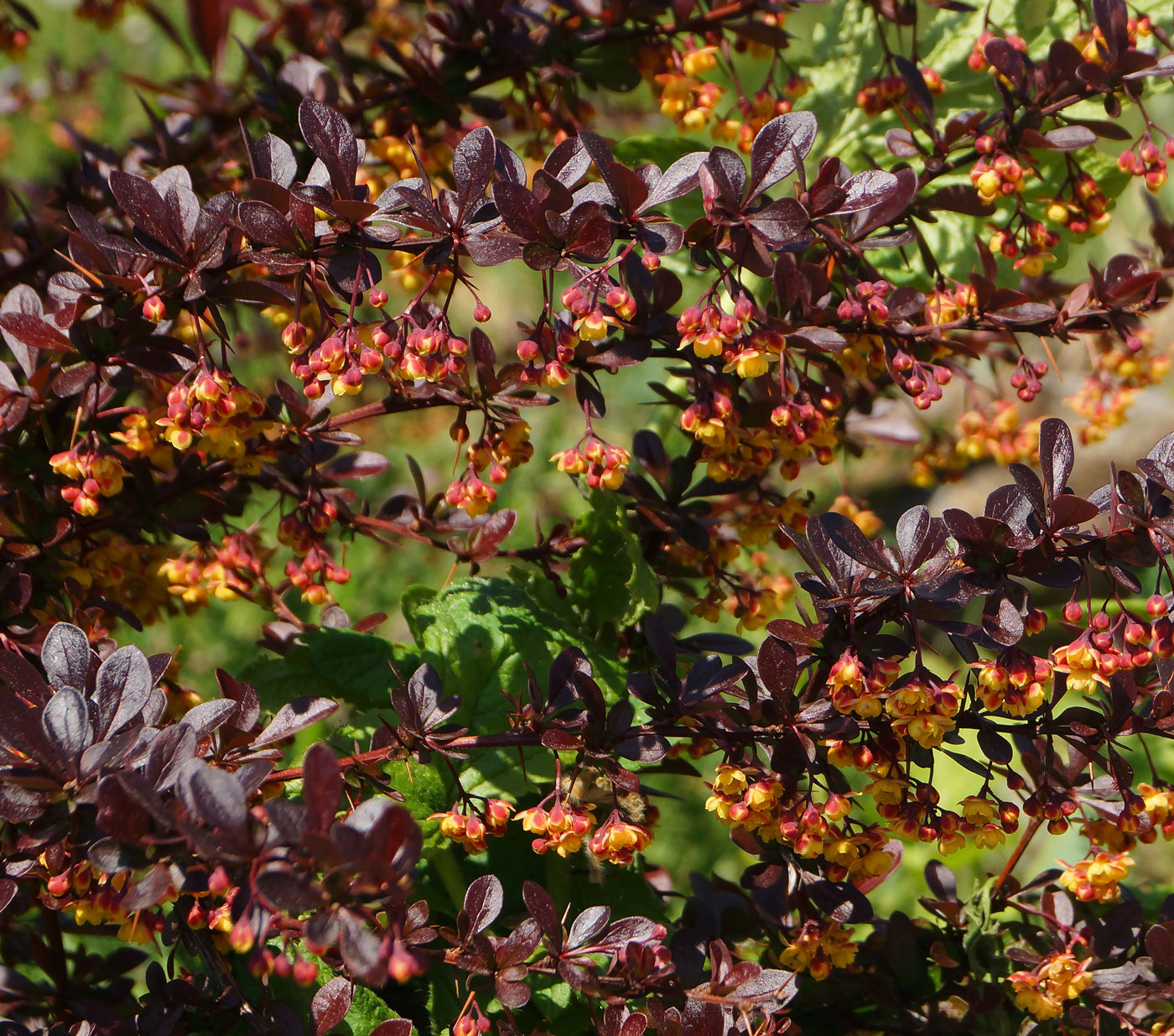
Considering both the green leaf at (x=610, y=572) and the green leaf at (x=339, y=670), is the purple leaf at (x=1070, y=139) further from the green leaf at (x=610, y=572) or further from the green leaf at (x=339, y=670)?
the green leaf at (x=339, y=670)

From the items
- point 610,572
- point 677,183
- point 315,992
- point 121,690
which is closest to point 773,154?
point 677,183

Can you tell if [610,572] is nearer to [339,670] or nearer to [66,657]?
[339,670]

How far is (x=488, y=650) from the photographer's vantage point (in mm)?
1115

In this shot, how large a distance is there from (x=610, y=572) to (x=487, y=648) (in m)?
0.16

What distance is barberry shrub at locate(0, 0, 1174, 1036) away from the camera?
2.55 feet

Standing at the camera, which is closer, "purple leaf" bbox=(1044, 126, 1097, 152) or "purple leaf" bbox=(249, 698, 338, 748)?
"purple leaf" bbox=(249, 698, 338, 748)

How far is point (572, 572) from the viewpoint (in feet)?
3.92

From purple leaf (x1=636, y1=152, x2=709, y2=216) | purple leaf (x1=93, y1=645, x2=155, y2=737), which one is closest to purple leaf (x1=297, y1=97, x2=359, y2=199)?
purple leaf (x1=636, y1=152, x2=709, y2=216)

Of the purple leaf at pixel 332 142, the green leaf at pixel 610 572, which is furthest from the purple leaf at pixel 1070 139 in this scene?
the purple leaf at pixel 332 142

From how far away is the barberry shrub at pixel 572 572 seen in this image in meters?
0.78

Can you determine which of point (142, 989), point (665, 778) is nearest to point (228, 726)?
point (142, 989)

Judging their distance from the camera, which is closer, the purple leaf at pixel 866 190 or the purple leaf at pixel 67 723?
the purple leaf at pixel 67 723

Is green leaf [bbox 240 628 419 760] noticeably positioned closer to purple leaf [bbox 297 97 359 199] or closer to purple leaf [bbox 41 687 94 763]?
purple leaf [bbox 41 687 94 763]

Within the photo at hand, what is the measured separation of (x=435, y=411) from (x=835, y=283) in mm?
3559
